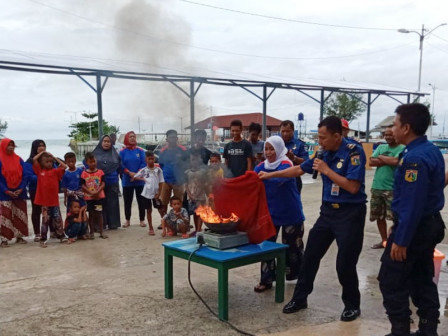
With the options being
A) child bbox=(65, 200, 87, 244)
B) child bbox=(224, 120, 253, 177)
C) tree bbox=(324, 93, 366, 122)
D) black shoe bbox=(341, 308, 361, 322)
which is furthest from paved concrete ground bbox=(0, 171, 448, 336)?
tree bbox=(324, 93, 366, 122)

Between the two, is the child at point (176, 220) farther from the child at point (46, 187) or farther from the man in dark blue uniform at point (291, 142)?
the man in dark blue uniform at point (291, 142)

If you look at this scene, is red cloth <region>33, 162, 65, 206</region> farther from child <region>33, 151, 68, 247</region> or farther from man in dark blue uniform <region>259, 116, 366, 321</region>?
man in dark blue uniform <region>259, 116, 366, 321</region>

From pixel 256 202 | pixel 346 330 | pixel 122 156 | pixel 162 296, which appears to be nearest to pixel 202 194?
pixel 256 202

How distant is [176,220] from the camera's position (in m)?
6.49

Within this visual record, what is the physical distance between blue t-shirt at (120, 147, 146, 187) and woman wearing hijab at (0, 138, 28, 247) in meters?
1.56

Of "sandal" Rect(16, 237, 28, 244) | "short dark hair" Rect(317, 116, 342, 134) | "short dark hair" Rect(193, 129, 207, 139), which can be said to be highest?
"short dark hair" Rect(317, 116, 342, 134)

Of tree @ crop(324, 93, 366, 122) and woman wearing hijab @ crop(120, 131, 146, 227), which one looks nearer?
woman wearing hijab @ crop(120, 131, 146, 227)

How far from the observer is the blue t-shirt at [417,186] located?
265 cm

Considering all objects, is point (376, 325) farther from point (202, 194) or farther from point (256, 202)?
point (202, 194)

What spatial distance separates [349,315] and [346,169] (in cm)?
122

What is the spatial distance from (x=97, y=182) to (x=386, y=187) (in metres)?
4.20

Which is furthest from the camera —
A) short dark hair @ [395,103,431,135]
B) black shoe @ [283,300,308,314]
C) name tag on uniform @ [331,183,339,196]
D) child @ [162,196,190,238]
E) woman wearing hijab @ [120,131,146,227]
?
woman wearing hijab @ [120,131,146,227]

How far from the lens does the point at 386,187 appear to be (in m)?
5.20

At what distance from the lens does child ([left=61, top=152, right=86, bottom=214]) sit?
618cm
